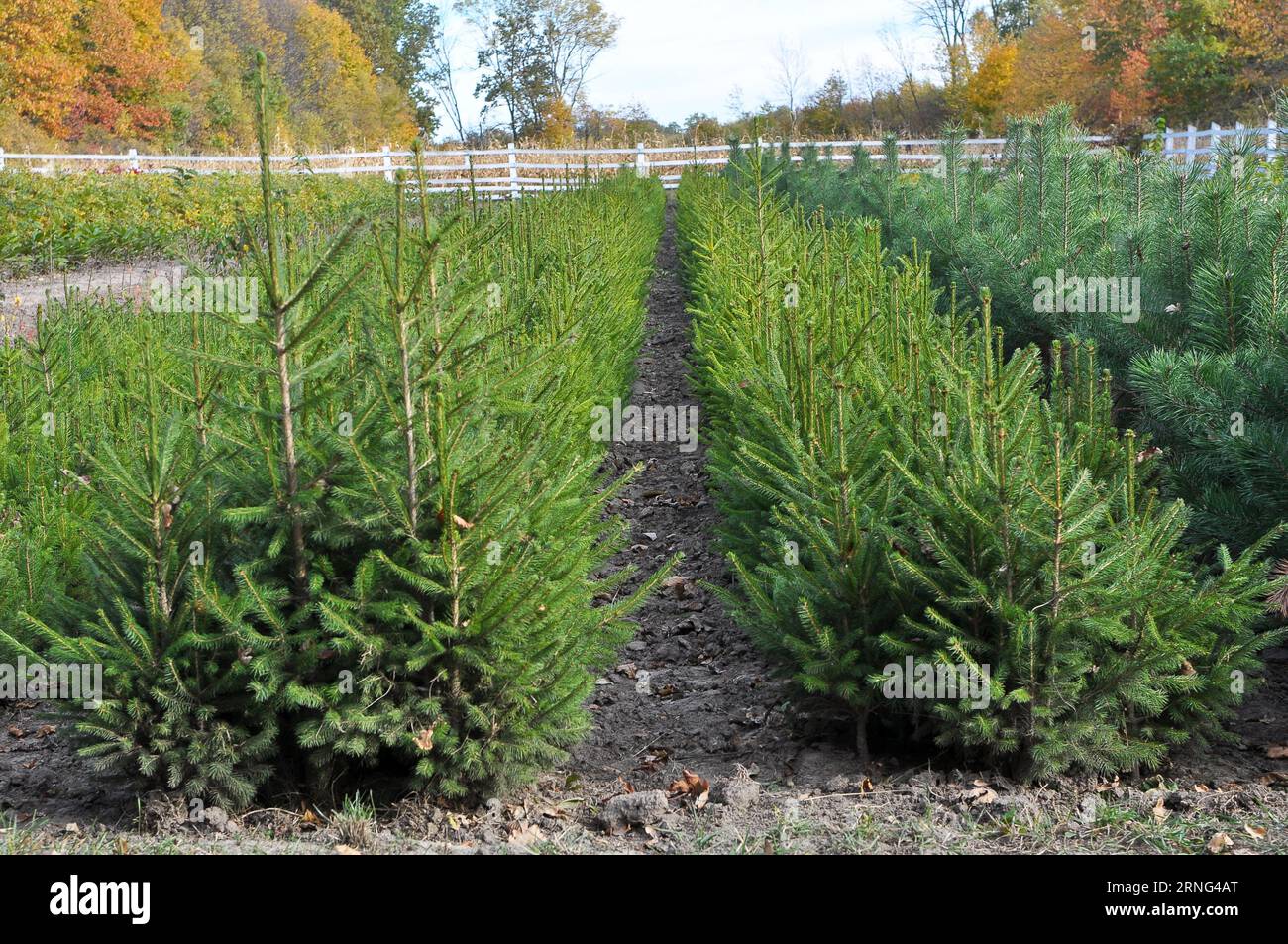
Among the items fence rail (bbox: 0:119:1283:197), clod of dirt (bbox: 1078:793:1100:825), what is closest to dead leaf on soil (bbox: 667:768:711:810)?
clod of dirt (bbox: 1078:793:1100:825)

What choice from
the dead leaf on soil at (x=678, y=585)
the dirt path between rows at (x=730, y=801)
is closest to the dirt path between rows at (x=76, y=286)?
the dead leaf on soil at (x=678, y=585)

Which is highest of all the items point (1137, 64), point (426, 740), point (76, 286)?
point (1137, 64)

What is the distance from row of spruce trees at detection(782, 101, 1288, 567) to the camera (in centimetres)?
502

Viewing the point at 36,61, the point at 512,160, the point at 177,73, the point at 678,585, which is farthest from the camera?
the point at 177,73

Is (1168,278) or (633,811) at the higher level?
(1168,278)

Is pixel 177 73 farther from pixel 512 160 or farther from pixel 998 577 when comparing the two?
pixel 998 577

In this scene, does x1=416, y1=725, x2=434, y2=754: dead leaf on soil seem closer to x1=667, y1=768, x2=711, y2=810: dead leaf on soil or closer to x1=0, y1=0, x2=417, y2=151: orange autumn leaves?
x1=667, y1=768, x2=711, y2=810: dead leaf on soil

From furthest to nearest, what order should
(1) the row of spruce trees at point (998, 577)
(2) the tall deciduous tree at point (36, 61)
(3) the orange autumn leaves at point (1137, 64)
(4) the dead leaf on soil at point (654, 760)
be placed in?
1. (2) the tall deciduous tree at point (36, 61)
2. (3) the orange autumn leaves at point (1137, 64)
3. (4) the dead leaf on soil at point (654, 760)
4. (1) the row of spruce trees at point (998, 577)

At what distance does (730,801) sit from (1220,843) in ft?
4.78

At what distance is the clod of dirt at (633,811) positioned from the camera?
12.4ft

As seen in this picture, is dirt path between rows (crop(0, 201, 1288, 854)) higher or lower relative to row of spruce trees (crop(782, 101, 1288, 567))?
lower

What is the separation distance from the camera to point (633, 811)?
3805mm

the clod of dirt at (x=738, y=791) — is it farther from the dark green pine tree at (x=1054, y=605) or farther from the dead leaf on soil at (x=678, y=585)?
the dead leaf on soil at (x=678, y=585)

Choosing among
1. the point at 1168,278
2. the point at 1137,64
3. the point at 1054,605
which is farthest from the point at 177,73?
the point at 1054,605
